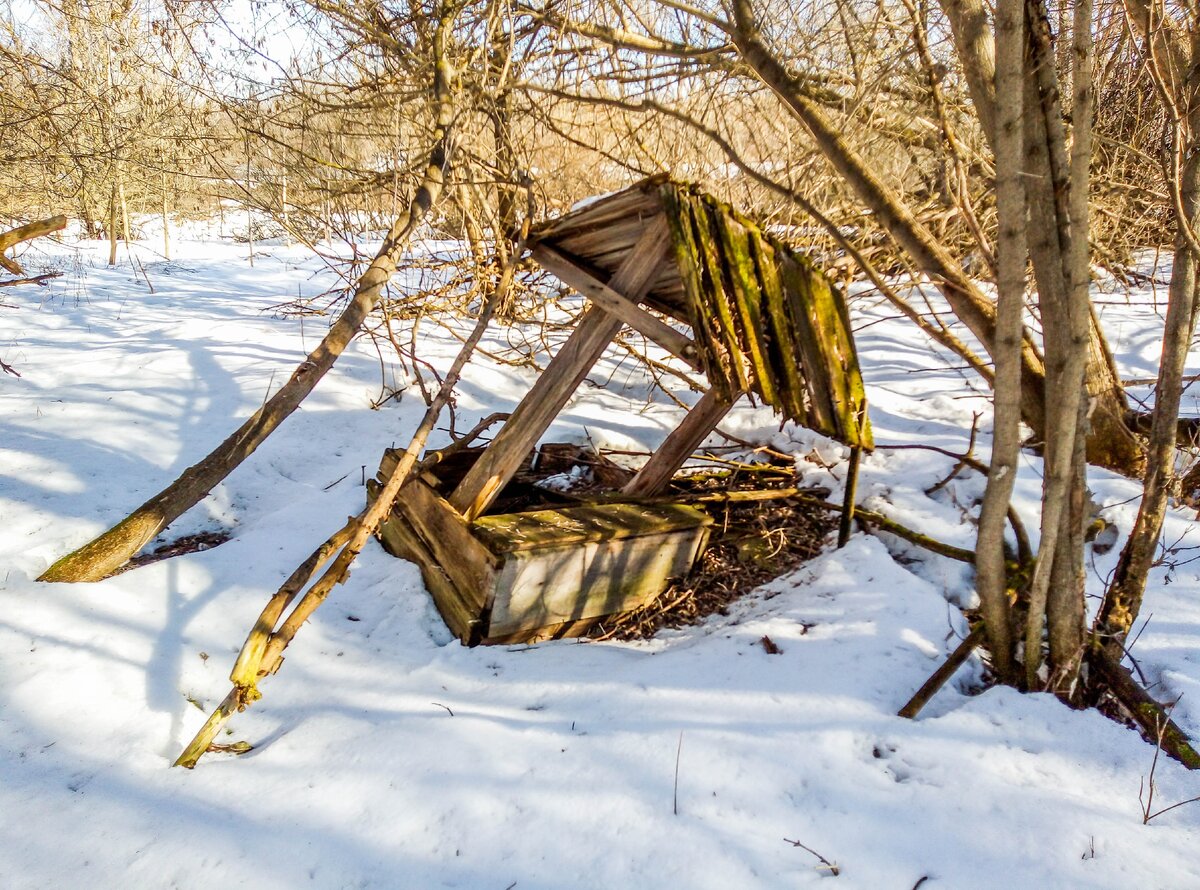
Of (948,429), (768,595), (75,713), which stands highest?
(948,429)

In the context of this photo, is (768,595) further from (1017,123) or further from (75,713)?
(75,713)

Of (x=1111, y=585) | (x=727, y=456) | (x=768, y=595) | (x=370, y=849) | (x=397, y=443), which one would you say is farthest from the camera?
(x=397, y=443)

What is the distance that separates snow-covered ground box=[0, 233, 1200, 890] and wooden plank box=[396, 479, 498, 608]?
25cm

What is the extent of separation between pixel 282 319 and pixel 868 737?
960 centimetres

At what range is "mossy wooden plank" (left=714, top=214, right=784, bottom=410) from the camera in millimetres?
2590

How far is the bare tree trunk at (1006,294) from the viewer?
205 cm

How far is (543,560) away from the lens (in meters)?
3.02

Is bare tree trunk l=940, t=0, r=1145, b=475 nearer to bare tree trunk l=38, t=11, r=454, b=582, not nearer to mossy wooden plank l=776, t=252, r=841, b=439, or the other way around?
mossy wooden plank l=776, t=252, r=841, b=439

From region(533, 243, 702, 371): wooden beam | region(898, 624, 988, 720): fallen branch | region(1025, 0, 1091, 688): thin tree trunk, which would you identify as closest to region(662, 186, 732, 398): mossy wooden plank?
region(533, 243, 702, 371): wooden beam

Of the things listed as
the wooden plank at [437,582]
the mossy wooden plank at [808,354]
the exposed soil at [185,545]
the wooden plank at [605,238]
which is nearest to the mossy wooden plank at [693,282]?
the wooden plank at [605,238]

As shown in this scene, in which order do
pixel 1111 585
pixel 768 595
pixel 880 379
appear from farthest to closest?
pixel 880 379
pixel 768 595
pixel 1111 585

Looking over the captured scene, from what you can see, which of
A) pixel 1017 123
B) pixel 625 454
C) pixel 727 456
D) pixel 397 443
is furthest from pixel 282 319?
pixel 1017 123

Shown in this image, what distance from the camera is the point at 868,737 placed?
2168mm

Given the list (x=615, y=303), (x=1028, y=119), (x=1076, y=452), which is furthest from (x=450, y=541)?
(x=1028, y=119)
